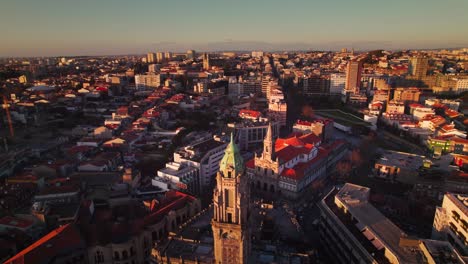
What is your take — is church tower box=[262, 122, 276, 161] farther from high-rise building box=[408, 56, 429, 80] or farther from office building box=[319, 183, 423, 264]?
high-rise building box=[408, 56, 429, 80]

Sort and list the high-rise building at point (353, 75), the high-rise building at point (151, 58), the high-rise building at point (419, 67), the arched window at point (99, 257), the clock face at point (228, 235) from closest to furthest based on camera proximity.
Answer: the clock face at point (228, 235)
the arched window at point (99, 257)
the high-rise building at point (353, 75)
the high-rise building at point (419, 67)
the high-rise building at point (151, 58)

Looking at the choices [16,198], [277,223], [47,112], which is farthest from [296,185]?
[47,112]

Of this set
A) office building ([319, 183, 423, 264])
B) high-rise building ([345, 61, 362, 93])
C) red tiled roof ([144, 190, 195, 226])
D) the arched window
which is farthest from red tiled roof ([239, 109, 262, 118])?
the arched window

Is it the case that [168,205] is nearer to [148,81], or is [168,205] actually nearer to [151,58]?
[148,81]

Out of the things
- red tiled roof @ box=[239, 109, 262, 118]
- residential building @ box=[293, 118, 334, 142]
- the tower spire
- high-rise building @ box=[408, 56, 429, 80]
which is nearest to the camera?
the tower spire

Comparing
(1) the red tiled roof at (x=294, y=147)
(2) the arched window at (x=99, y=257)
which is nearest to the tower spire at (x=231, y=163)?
(2) the arched window at (x=99, y=257)

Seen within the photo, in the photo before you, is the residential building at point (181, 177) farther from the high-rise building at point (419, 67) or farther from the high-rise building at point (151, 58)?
the high-rise building at point (151, 58)

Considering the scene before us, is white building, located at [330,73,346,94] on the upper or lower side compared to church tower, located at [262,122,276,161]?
upper
